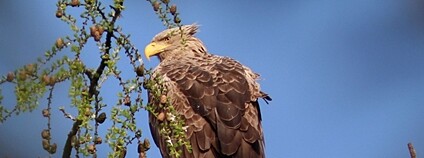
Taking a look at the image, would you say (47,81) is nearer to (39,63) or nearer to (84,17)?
(39,63)

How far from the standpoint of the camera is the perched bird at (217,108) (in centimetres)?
326

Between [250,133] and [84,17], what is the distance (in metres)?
2.29

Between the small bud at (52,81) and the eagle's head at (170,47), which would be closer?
the small bud at (52,81)

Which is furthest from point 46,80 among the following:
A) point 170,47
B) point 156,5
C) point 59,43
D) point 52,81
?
point 170,47

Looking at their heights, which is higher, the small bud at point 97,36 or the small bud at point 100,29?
the small bud at point 100,29

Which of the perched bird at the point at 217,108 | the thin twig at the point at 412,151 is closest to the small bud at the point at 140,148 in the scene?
the thin twig at the point at 412,151

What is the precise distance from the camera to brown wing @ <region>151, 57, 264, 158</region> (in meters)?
3.26

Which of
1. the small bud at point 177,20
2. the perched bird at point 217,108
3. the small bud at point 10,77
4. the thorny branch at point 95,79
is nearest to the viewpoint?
the small bud at point 10,77

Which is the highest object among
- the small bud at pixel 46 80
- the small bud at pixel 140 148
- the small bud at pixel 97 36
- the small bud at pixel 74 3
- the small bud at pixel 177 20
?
the small bud at pixel 177 20

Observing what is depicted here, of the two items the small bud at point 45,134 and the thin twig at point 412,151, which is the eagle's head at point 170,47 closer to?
the thin twig at point 412,151

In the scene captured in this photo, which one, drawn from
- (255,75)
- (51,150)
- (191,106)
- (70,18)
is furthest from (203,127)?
(51,150)

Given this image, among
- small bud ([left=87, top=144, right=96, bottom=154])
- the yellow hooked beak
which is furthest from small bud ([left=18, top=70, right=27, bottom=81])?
the yellow hooked beak

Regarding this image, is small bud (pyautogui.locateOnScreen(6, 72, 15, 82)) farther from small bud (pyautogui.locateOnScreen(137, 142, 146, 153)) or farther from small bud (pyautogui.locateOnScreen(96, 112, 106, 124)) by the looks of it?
small bud (pyautogui.locateOnScreen(137, 142, 146, 153))

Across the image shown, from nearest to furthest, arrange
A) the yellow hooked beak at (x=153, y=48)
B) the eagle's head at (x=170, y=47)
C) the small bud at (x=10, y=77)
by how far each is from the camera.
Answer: the small bud at (x=10, y=77)
the eagle's head at (x=170, y=47)
the yellow hooked beak at (x=153, y=48)
